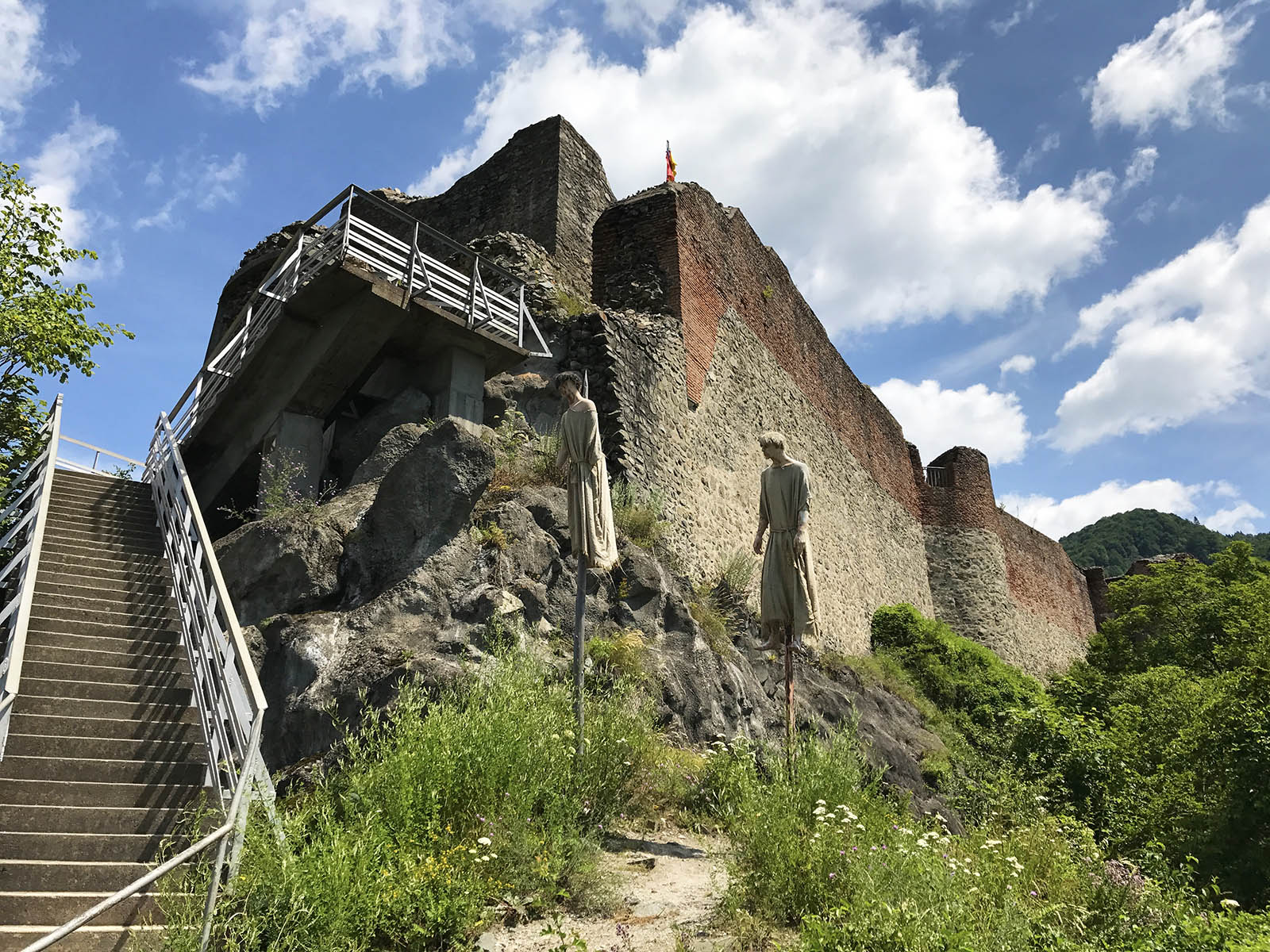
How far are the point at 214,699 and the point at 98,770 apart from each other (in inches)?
30.8

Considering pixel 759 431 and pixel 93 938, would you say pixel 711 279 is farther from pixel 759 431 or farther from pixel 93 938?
pixel 93 938

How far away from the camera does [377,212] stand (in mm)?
22812

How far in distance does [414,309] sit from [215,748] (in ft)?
20.3

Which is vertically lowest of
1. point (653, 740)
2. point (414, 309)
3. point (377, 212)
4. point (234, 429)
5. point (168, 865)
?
point (168, 865)

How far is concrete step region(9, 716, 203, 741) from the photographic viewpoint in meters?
5.59

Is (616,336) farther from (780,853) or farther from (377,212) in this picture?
(377,212)

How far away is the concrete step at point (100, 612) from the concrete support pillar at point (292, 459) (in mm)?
2336

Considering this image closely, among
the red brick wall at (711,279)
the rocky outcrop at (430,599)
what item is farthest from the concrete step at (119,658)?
the red brick wall at (711,279)

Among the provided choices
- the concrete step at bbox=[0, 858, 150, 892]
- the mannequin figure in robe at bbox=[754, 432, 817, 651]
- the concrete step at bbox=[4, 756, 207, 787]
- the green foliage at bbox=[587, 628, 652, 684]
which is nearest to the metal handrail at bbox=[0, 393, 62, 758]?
the concrete step at bbox=[4, 756, 207, 787]

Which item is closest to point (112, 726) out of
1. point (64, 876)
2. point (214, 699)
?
point (214, 699)

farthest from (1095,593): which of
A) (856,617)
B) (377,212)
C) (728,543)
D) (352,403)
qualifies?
(352,403)

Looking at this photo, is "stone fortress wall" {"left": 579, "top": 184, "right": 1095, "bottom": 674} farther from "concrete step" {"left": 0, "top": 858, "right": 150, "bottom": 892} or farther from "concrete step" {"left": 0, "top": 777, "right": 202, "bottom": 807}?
"concrete step" {"left": 0, "top": 858, "right": 150, "bottom": 892}

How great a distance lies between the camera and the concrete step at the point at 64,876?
14.2 ft

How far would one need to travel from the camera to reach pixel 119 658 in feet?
21.5
